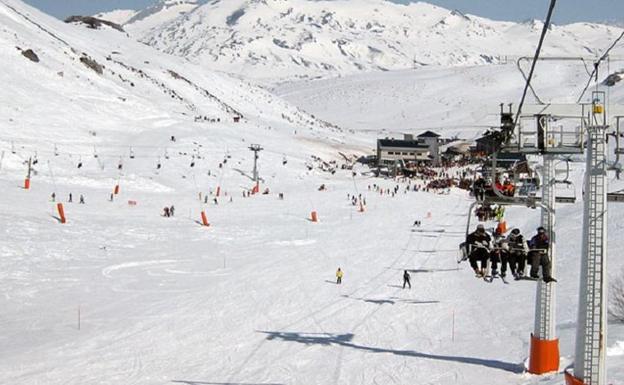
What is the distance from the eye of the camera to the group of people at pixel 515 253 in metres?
12.7

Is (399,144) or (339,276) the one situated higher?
(399,144)

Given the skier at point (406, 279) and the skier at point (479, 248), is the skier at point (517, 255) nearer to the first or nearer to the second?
the skier at point (479, 248)

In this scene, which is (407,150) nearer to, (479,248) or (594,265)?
(479,248)

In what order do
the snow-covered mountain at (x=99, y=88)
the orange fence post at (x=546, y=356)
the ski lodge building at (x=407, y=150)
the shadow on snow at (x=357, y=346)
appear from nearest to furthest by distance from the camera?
the orange fence post at (x=546, y=356)
the shadow on snow at (x=357, y=346)
the snow-covered mountain at (x=99, y=88)
the ski lodge building at (x=407, y=150)

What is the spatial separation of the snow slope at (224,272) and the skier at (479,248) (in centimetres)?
349

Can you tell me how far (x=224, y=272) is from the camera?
92.0 ft

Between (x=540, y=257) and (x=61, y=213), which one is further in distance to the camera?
(x=61, y=213)

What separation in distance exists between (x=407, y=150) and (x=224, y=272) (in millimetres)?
61930

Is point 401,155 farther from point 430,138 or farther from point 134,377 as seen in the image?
point 134,377

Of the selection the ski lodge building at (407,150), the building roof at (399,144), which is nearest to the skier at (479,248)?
the ski lodge building at (407,150)

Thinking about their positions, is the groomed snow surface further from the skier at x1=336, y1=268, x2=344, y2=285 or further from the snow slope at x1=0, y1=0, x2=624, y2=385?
the skier at x1=336, y1=268, x2=344, y2=285

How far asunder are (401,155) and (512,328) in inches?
2628

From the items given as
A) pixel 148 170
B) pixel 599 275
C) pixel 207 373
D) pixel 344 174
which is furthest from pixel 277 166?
pixel 599 275

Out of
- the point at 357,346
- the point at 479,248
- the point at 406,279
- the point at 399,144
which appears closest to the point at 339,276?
the point at 406,279
